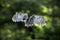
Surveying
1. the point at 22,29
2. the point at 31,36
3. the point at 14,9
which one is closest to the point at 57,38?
the point at 31,36

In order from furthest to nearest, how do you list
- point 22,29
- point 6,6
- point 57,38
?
point 6,6 → point 22,29 → point 57,38

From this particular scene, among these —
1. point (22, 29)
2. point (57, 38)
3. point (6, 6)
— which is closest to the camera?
point (57, 38)

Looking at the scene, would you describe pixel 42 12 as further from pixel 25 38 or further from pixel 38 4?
pixel 25 38

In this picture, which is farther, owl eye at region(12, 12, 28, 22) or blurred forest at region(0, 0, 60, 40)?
Answer: owl eye at region(12, 12, 28, 22)

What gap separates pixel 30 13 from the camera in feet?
7.14

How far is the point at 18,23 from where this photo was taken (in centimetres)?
215

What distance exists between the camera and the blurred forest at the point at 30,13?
1.96m

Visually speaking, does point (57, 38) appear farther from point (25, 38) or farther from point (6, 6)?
point (6, 6)

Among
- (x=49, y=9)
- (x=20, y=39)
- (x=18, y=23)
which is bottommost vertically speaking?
(x=20, y=39)

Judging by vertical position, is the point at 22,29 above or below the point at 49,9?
below

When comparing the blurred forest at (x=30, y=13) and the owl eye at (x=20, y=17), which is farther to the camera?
the owl eye at (x=20, y=17)

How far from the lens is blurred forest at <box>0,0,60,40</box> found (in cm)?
196

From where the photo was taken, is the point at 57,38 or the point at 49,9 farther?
the point at 49,9

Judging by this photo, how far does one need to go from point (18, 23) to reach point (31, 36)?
253 mm
